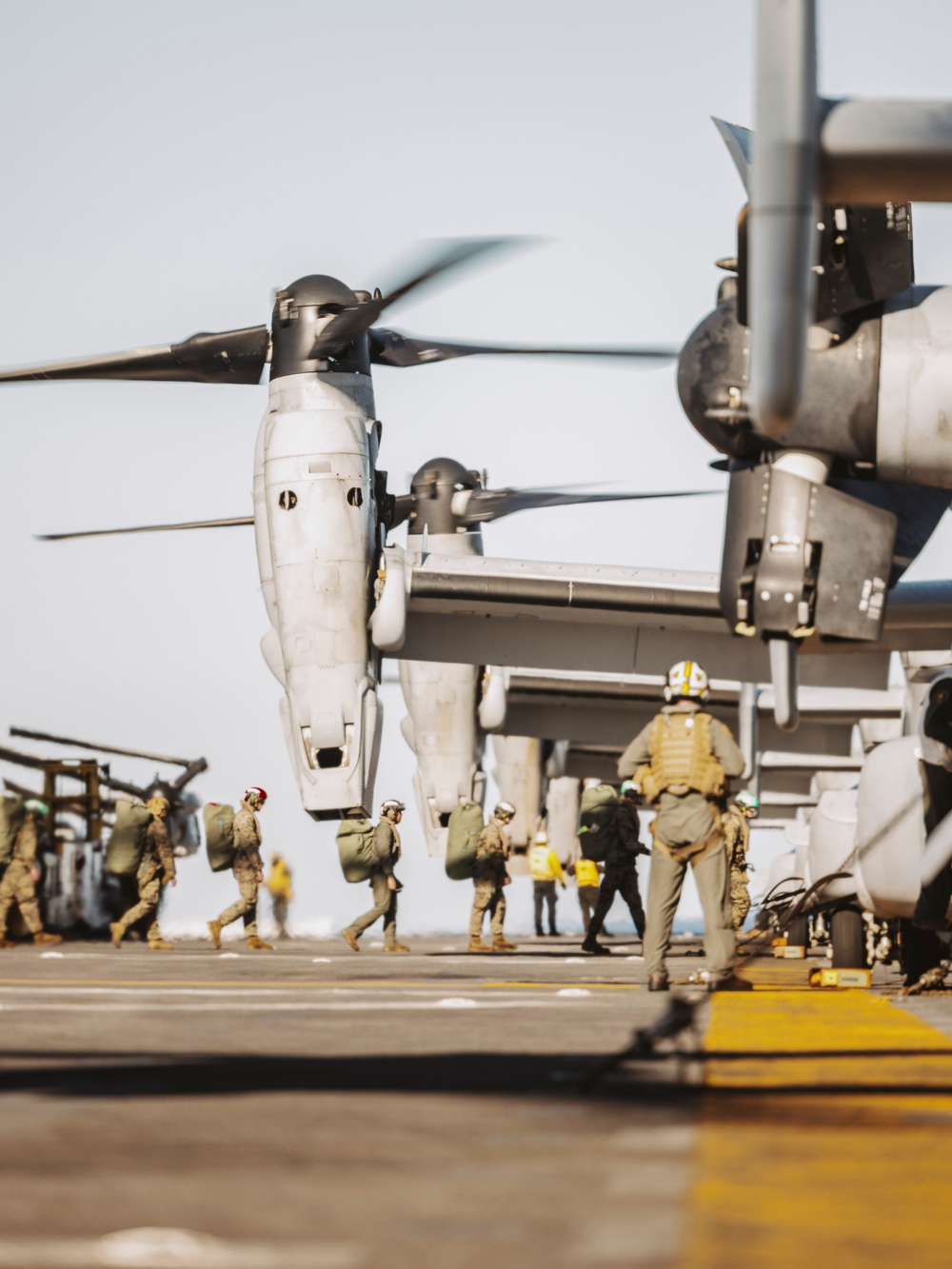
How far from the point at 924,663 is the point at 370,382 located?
6.07 meters

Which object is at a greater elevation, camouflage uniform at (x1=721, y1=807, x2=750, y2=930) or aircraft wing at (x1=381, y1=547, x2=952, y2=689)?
aircraft wing at (x1=381, y1=547, x2=952, y2=689)

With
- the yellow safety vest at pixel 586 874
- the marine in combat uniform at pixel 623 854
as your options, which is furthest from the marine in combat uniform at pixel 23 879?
the yellow safety vest at pixel 586 874

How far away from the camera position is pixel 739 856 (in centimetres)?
1805

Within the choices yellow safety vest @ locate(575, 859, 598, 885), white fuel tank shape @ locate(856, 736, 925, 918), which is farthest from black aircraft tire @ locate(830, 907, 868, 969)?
yellow safety vest @ locate(575, 859, 598, 885)

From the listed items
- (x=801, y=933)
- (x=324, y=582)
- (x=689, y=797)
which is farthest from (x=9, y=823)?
(x=689, y=797)

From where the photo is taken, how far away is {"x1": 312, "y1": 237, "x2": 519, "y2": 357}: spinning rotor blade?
15320 millimetres

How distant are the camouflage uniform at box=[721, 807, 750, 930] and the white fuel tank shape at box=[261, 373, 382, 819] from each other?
142 inches

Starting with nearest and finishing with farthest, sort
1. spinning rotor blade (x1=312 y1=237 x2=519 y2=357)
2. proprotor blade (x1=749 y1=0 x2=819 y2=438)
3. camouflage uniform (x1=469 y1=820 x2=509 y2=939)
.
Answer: proprotor blade (x1=749 y1=0 x2=819 y2=438) < spinning rotor blade (x1=312 y1=237 x2=519 y2=357) < camouflage uniform (x1=469 y1=820 x2=509 y2=939)

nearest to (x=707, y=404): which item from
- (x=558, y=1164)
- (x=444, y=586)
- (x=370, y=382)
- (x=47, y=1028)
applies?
(x=47, y=1028)

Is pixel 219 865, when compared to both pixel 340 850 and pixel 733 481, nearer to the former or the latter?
pixel 340 850

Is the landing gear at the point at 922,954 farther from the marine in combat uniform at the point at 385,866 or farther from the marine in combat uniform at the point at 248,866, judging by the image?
the marine in combat uniform at the point at 248,866

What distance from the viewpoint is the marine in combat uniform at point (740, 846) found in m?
17.5

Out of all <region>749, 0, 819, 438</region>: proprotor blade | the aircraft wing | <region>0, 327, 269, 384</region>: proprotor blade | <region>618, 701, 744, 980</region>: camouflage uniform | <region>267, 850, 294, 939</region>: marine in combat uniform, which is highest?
<region>0, 327, 269, 384</region>: proprotor blade

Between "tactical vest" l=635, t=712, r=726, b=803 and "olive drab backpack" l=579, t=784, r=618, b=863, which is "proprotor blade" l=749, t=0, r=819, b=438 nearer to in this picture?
"tactical vest" l=635, t=712, r=726, b=803
